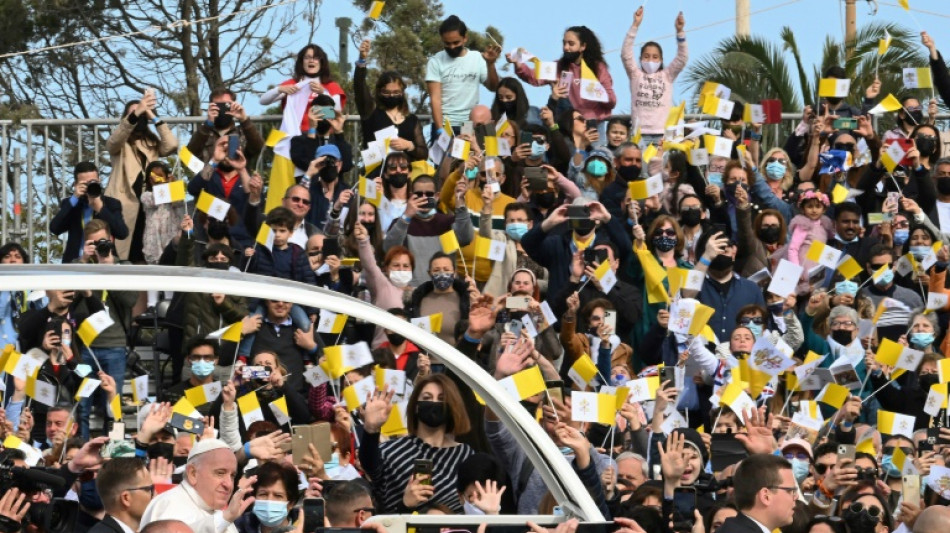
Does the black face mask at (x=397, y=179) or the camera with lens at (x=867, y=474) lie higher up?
the black face mask at (x=397, y=179)

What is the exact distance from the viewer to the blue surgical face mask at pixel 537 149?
16500mm

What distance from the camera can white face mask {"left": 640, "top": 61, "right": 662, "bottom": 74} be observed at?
17797 millimetres

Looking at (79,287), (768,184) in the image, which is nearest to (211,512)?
(79,287)

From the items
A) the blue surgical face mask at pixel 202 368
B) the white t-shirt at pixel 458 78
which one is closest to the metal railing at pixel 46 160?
the white t-shirt at pixel 458 78

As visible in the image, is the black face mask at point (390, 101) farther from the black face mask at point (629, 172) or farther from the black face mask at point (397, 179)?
the black face mask at point (629, 172)

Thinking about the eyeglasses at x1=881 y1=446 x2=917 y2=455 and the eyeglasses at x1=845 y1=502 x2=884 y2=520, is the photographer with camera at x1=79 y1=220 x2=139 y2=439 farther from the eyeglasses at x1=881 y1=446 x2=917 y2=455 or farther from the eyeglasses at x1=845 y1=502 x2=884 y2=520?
the eyeglasses at x1=881 y1=446 x2=917 y2=455

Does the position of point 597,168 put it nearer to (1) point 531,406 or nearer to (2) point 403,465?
(1) point 531,406

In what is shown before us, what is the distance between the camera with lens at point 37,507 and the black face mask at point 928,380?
7.65 meters

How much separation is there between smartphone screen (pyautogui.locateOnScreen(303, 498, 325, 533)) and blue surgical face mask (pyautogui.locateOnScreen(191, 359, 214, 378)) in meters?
4.04

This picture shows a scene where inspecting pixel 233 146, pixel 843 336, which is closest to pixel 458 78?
pixel 233 146

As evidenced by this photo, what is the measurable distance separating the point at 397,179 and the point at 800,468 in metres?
4.82

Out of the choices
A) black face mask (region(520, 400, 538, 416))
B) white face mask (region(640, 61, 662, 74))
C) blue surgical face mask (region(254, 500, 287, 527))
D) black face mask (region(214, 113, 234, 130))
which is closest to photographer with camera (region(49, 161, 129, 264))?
black face mask (region(214, 113, 234, 130))

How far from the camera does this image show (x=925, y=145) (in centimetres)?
1752

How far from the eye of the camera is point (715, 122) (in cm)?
1945
